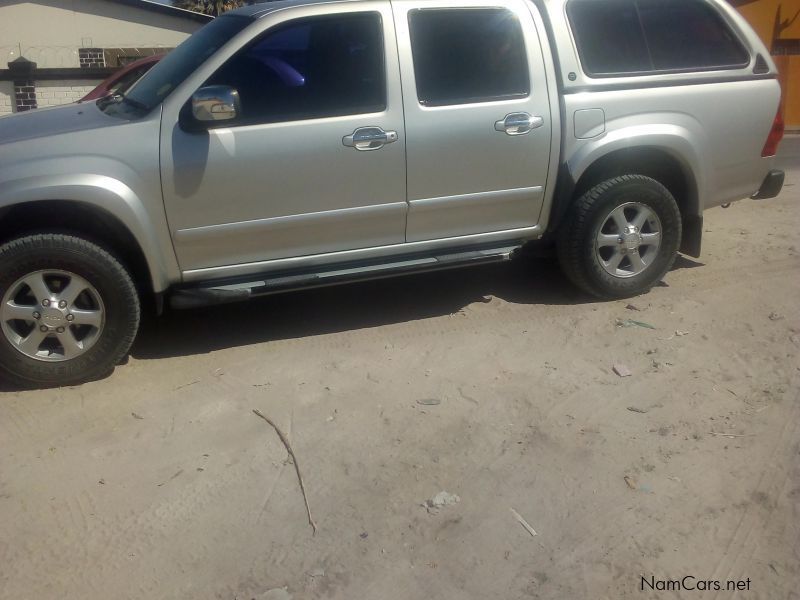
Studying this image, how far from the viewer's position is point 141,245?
455 centimetres

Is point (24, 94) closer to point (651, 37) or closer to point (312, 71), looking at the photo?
point (312, 71)

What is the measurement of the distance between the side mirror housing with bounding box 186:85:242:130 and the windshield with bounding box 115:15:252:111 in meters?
0.26

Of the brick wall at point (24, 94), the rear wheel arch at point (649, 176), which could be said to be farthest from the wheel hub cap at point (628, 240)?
the brick wall at point (24, 94)

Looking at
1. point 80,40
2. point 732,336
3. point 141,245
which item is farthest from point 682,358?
point 80,40

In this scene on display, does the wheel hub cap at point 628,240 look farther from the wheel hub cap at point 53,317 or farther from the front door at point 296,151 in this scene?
the wheel hub cap at point 53,317

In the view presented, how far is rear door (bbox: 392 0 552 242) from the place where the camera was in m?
4.98

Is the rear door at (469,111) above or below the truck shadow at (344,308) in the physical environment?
above

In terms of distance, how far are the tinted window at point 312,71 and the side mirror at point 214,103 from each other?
0.58 ft

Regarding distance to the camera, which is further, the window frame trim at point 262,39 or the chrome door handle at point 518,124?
the chrome door handle at point 518,124

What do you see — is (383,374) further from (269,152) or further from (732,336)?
(732,336)

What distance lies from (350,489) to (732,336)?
268cm

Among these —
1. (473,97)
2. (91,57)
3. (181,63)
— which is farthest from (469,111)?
(91,57)

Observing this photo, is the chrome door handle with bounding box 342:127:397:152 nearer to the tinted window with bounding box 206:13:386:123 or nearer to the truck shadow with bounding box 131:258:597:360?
the tinted window with bounding box 206:13:386:123

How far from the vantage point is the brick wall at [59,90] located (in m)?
15.5
